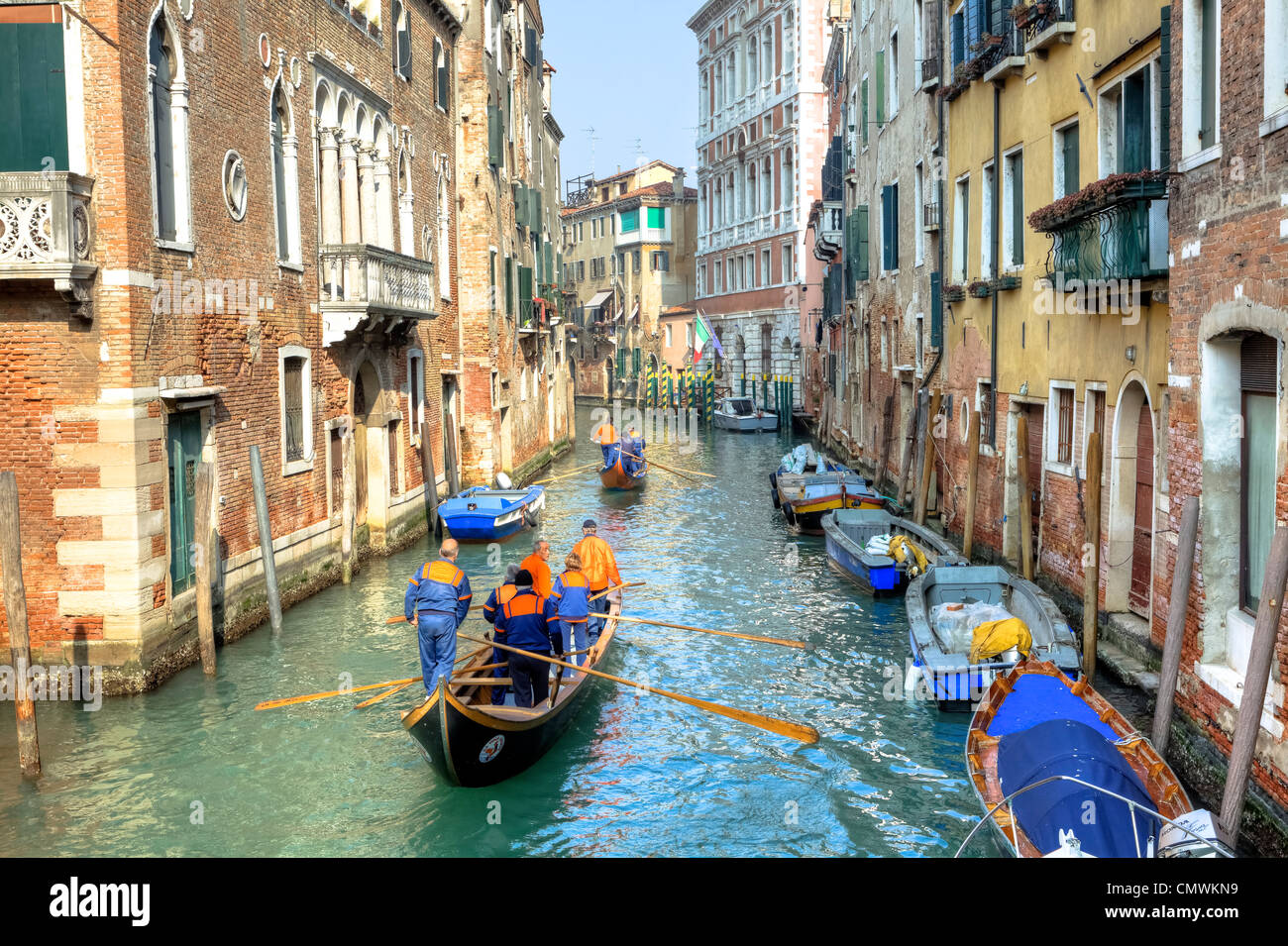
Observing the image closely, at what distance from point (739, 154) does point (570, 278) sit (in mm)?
18017

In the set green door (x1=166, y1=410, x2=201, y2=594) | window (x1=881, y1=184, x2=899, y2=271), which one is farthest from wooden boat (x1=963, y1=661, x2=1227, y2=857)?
window (x1=881, y1=184, x2=899, y2=271)

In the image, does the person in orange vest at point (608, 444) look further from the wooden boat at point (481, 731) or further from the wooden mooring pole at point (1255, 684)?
the wooden mooring pole at point (1255, 684)

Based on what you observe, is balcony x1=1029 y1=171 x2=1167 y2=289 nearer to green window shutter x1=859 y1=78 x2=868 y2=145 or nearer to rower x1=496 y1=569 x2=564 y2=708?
rower x1=496 y1=569 x2=564 y2=708

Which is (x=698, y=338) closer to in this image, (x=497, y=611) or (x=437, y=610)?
(x=497, y=611)

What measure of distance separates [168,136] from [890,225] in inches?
554

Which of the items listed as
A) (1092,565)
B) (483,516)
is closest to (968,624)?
(1092,565)

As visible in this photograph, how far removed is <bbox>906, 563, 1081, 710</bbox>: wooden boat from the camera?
9.32m

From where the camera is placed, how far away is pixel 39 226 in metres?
8.98

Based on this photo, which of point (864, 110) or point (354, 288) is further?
point (864, 110)

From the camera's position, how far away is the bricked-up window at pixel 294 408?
13867 mm

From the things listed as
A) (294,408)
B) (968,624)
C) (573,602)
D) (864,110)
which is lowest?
(968,624)

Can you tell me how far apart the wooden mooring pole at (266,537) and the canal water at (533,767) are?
27cm

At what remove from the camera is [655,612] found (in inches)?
553

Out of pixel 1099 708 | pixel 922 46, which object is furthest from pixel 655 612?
pixel 922 46
